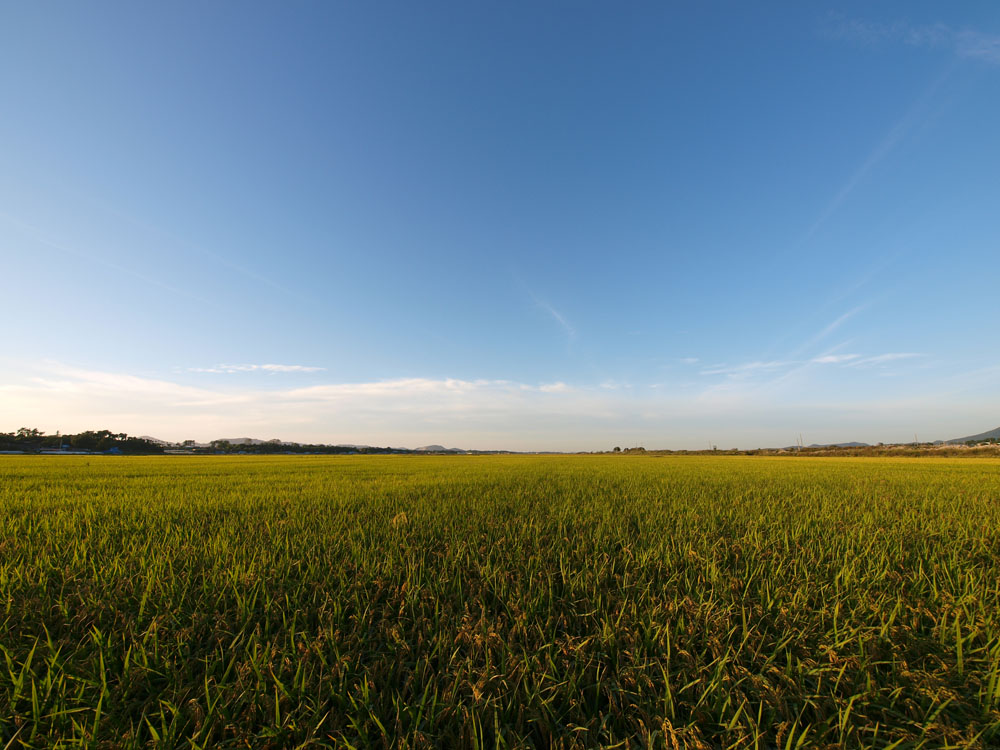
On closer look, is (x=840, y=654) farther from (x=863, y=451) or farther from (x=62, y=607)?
(x=863, y=451)

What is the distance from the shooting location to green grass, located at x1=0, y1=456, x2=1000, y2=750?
138 cm

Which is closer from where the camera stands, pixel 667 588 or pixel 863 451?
pixel 667 588

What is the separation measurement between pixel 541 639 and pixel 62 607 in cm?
275

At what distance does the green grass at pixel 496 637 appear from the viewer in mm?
1381

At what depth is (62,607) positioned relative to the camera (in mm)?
2105

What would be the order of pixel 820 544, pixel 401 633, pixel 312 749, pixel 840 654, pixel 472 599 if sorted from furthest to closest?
1. pixel 820 544
2. pixel 472 599
3. pixel 401 633
4. pixel 840 654
5. pixel 312 749

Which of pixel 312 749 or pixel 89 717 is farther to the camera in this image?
pixel 89 717

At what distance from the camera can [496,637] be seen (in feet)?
5.87

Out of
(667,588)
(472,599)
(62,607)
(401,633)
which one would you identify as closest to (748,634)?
(667,588)

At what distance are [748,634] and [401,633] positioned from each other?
6.02 ft

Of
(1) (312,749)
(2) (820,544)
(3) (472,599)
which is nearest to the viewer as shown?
(1) (312,749)

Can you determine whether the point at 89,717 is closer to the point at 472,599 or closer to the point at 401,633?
the point at 401,633

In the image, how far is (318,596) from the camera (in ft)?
7.74

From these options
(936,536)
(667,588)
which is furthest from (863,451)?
(667,588)
